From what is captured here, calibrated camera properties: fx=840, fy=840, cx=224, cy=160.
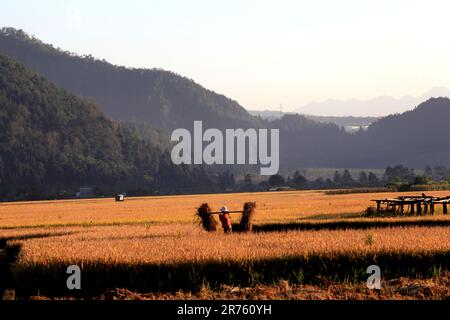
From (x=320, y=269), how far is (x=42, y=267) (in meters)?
6.69

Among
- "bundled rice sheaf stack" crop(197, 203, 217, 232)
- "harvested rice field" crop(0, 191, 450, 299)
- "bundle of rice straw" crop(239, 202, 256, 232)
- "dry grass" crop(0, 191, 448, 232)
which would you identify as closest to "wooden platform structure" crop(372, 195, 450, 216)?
"dry grass" crop(0, 191, 448, 232)

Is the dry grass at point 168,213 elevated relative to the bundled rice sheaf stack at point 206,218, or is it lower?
lower

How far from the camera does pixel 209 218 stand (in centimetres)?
3059

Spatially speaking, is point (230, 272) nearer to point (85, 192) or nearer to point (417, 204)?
point (417, 204)

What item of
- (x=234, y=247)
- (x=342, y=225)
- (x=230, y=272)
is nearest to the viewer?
(x=230, y=272)

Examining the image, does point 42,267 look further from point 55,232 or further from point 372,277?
point 55,232

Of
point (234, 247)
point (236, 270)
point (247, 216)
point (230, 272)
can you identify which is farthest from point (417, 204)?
point (230, 272)

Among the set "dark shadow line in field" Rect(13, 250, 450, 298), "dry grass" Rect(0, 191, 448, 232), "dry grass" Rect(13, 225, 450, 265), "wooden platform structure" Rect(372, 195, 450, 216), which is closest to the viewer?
"dark shadow line in field" Rect(13, 250, 450, 298)

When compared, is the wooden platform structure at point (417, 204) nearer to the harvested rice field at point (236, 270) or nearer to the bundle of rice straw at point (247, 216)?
the bundle of rice straw at point (247, 216)

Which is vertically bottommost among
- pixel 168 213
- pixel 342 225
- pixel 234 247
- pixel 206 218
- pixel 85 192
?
pixel 85 192

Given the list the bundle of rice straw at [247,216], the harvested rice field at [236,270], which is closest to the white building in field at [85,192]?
the bundle of rice straw at [247,216]

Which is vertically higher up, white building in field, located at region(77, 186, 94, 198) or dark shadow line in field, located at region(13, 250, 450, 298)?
dark shadow line in field, located at region(13, 250, 450, 298)

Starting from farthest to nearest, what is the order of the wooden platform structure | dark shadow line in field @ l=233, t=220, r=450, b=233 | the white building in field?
the white building in field
the wooden platform structure
dark shadow line in field @ l=233, t=220, r=450, b=233

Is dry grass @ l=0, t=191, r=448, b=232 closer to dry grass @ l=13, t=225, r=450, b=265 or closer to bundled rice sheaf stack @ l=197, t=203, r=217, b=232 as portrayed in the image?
bundled rice sheaf stack @ l=197, t=203, r=217, b=232
